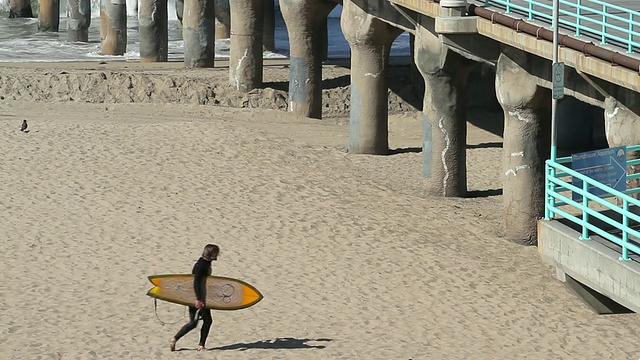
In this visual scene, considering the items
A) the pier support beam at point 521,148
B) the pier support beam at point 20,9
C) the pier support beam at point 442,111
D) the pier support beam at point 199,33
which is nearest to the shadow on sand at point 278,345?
the pier support beam at point 521,148

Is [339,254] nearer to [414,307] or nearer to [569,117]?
[414,307]

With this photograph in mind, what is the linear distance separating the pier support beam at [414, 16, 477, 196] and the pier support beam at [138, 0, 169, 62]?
14.1 m

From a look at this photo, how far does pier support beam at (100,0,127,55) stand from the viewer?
1535 inches

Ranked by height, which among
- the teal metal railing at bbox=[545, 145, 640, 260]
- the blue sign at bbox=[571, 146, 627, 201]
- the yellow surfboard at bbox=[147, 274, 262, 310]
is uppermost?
the blue sign at bbox=[571, 146, 627, 201]

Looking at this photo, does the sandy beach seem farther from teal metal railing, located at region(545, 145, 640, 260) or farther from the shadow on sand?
teal metal railing, located at region(545, 145, 640, 260)

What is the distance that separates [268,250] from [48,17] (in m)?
28.6

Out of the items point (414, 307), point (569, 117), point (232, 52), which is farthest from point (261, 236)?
point (232, 52)

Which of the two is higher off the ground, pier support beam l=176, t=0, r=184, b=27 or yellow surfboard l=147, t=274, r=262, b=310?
pier support beam l=176, t=0, r=184, b=27

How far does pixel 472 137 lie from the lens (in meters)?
29.3

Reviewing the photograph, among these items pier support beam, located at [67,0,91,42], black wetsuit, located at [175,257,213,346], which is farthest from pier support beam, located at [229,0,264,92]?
black wetsuit, located at [175,257,213,346]

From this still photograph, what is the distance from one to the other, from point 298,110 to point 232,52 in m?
2.66

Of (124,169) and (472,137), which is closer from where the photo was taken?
(124,169)

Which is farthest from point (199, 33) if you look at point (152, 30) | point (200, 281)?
point (200, 281)

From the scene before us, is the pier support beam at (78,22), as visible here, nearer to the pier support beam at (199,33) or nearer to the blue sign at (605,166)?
the pier support beam at (199,33)
